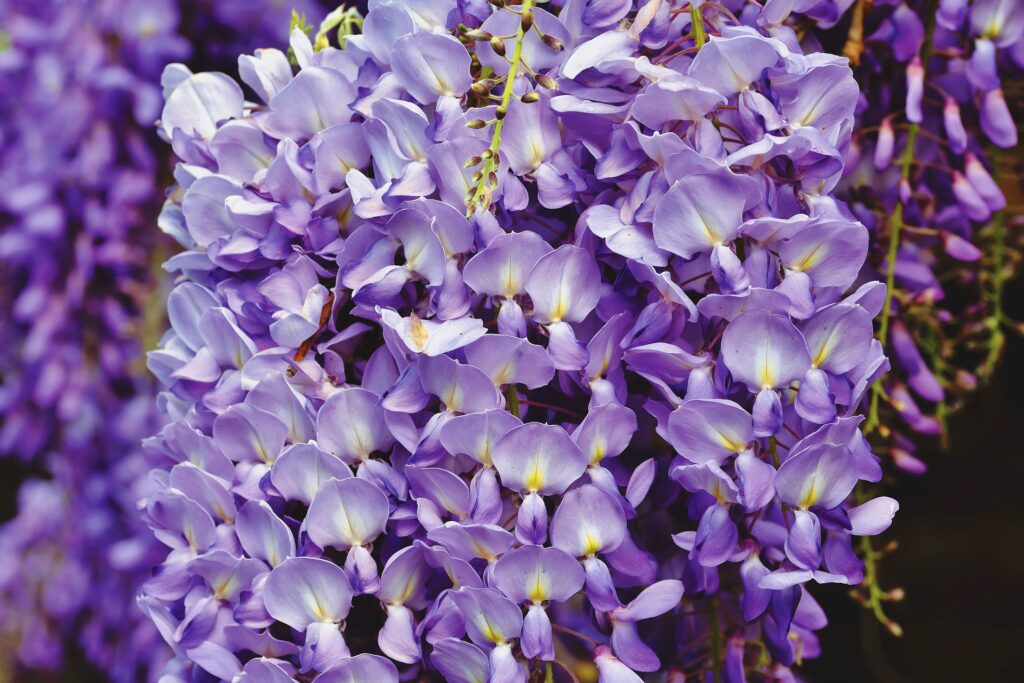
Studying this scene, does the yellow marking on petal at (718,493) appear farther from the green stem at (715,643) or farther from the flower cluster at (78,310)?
the flower cluster at (78,310)

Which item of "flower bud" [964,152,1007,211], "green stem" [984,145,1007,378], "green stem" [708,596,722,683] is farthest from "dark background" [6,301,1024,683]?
"green stem" [708,596,722,683]

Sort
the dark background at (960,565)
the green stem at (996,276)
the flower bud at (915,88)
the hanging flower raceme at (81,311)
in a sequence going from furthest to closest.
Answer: the hanging flower raceme at (81,311) → the dark background at (960,565) → the green stem at (996,276) → the flower bud at (915,88)

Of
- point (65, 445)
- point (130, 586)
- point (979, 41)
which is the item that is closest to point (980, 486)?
point (979, 41)

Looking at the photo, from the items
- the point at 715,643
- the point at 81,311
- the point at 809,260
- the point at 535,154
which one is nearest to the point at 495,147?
the point at 535,154

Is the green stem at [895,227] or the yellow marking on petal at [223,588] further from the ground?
the yellow marking on petal at [223,588]

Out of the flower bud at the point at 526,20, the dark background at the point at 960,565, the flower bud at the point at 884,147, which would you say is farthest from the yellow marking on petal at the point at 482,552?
the dark background at the point at 960,565

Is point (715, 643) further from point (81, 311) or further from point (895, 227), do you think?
point (81, 311)
